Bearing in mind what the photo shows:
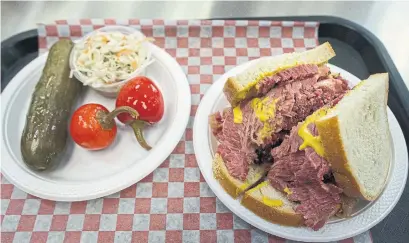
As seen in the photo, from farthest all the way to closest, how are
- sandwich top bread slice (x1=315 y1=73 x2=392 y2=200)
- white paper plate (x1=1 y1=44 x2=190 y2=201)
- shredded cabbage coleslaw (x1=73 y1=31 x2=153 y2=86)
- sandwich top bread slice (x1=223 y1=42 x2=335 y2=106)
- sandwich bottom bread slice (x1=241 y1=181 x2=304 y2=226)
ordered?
shredded cabbage coleslaw (x1=73 y1=31 x2=153 y2=86), white paper plate (x1=1 y1=44 x2=190 y2=201), sandwich top bread slice (x1=223 y1=42 x2=335 y2=106), sandwich bottom bread slice (x1=241 y1=181 x2=304 y2=226), sandwich top bread slice (x1=315 y1=73 x2=392 y2=200)

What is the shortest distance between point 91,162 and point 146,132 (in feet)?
1.22

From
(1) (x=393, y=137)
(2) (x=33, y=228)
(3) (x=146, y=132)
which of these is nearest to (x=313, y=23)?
(1) (x=393, y=137)

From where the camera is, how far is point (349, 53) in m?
2.78

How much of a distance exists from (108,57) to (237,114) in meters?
0.96

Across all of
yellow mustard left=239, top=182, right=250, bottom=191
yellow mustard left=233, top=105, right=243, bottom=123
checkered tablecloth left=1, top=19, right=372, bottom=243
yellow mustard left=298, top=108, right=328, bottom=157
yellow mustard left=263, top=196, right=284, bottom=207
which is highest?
yellow mustard left=298, top=108, right=328, bottom=157

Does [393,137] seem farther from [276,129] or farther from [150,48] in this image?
[150,48]

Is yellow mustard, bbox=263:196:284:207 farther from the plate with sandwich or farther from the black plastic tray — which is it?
the black plastic tray

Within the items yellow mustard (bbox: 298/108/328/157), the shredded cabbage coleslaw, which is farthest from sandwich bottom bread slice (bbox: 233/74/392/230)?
the shredded cabbage coleslaw

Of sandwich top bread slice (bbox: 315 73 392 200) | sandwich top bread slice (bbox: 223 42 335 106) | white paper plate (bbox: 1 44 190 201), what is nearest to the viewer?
sandwich top bread slice (bbox: 315 73 392 200)

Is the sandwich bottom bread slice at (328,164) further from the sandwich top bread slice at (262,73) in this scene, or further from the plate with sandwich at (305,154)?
the sandwich top bread slice at (262,73)

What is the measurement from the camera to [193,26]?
2854mm

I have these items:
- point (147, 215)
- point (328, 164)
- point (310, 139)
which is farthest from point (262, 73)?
point (147, 215)

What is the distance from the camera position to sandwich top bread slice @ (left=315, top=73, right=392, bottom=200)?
162 centimetres

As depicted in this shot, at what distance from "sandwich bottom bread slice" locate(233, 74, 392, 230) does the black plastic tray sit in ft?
1.94
